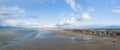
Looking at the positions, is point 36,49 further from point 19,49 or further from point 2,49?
point 2,49

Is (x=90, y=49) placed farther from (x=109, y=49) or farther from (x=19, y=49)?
(x=19, y=49)

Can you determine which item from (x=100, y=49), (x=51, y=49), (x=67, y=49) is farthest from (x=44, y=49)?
(x=100, y=49)

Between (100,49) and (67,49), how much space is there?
3785mm

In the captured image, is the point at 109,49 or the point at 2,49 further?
the point at 109,49

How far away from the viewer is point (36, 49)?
70.9ft

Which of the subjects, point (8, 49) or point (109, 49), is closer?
point (8, 49)

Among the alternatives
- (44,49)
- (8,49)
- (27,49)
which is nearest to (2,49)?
(8,49)

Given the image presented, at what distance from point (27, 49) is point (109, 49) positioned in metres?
9.22

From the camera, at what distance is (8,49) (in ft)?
69.7

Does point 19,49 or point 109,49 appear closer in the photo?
point 19,49

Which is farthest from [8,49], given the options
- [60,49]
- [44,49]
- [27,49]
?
[60,49]

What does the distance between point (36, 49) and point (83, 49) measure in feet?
17.0

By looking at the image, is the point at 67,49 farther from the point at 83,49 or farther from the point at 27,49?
the point at 27,49

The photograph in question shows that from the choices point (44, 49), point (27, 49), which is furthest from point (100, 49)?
point (27, 49)
